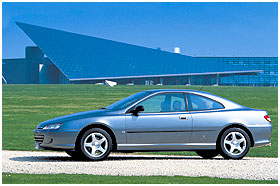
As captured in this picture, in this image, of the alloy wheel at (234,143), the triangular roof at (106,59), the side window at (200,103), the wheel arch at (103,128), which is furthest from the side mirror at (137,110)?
the triangular roof at (106,59)

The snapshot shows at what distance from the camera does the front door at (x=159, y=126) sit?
33.7 feet

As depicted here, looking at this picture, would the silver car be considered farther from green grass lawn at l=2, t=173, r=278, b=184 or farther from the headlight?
green grass lawn at l=2, t=173, r=278, b=184

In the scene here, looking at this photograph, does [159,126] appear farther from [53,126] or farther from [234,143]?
[53,126]

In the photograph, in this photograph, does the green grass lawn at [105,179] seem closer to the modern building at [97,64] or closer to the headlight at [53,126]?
the headlight at [53,126]

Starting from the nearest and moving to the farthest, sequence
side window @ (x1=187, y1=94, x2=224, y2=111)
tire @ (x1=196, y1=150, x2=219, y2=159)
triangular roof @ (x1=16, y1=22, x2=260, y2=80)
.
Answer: side window @ (x1=187, y1=94, x2=224, y2=111), tire @ (x1=196, y1=150, x2=219, y2=159), triangular roof @ (x1=16, y1=22, x2=260, y2=80)

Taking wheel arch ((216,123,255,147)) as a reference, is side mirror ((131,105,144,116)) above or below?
above

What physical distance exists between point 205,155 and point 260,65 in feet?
442

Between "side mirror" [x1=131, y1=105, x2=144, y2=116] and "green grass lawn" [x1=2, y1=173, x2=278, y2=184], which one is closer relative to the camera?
"green grass lawn" [x1=2, y1=173, x2=278, y2=184]

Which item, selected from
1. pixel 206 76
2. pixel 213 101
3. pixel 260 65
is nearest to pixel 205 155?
pixel 213 101

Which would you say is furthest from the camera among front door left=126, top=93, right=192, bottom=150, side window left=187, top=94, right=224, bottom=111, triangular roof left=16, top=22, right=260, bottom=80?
triangular roof left=16, top=22, right=260, bottom=80

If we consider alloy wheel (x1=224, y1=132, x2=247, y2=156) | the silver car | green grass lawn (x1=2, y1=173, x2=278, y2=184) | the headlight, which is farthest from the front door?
green grass lawn (x1=2, y1=173, x2=278, y2=184)

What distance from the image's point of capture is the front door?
10.3 meters

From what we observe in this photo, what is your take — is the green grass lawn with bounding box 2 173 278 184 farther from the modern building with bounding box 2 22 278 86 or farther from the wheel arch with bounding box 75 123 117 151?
the modern building with bounding box 2 22 278 86

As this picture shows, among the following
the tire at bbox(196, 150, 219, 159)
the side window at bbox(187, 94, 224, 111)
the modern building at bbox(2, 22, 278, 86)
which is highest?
the modern building at bbox(2, 22, 278, 86)
